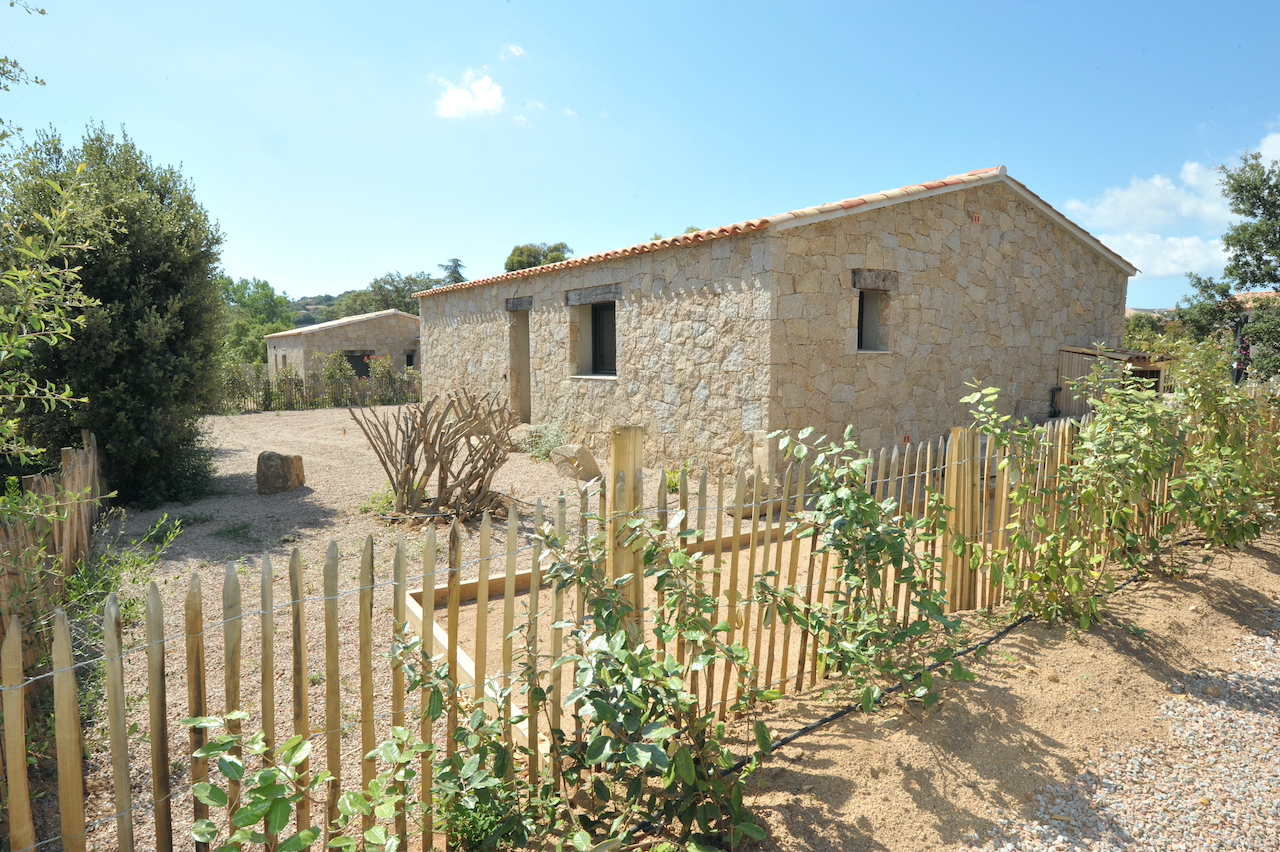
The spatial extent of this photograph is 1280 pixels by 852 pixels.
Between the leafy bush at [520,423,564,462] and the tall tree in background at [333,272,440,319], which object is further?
the tall tree in background at [333,272,440,319]

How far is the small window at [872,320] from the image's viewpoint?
8086mm

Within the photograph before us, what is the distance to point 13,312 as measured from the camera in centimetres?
231

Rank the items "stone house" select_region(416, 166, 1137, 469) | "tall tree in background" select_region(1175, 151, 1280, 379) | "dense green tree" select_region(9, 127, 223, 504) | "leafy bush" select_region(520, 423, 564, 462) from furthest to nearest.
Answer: "tall tree in background" select_region(1175, 151, 1280, 379), "leafy bush" select_region(520, 423, 564, 462), "stone house" select_region(416, 166, 1137, 469), "dense green tree" select_region(9, 127, 223, 504)

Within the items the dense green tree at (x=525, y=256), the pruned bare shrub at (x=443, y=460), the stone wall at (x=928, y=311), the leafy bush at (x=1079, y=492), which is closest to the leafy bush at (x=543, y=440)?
the pruned bare shrub at (x=443, y=460)

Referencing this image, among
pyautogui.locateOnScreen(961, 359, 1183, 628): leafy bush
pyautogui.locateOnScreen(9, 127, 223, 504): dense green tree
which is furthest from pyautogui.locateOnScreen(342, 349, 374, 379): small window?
pyautogui.locateOnScreen(961, 359, 1183, 628): leafy bush

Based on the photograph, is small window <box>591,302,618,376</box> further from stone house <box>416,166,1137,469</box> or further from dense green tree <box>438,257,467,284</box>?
dense green tree <box>438,257,467,284</box>

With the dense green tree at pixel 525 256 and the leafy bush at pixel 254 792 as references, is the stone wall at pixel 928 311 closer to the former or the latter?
the leafy bush at pixel 254 792

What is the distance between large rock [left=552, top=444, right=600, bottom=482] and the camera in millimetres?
8281

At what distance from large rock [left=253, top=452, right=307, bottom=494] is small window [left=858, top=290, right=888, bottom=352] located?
646 centimetres

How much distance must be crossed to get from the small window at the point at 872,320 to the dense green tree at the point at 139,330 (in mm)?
7161

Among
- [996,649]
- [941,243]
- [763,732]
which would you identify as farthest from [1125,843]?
[941,243]

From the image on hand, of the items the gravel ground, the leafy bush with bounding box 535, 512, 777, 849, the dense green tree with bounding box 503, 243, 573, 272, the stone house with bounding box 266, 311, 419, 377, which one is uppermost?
the dense green tree with bounding box 503, 243, 573, 272

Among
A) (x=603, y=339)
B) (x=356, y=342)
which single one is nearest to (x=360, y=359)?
(x=356, y=342)

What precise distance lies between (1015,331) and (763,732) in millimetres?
8554
